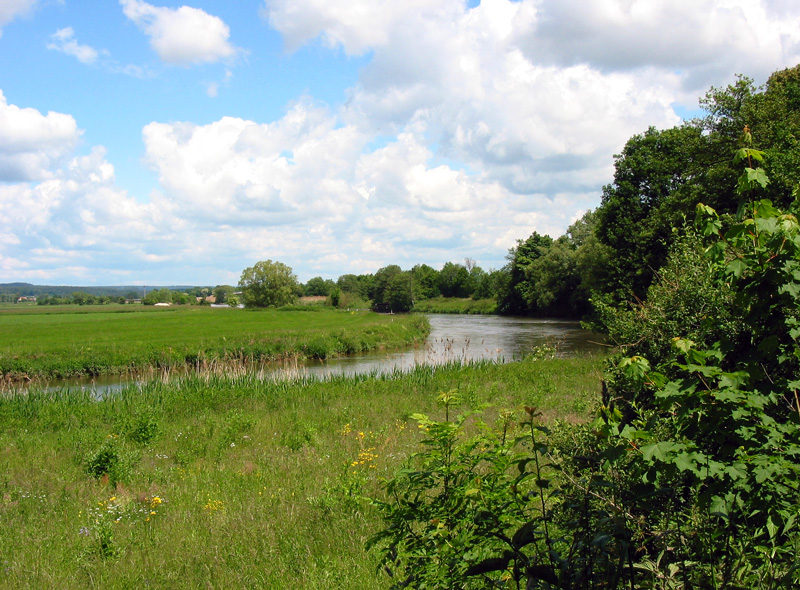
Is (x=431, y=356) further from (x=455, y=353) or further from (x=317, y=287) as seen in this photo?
(x=317, y=287)

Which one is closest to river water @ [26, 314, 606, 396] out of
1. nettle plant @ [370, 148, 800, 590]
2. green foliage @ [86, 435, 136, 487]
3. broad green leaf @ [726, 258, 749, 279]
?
green foliage @ [86, 435, 136, 487]

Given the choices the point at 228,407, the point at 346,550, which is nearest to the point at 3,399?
the point at 228,407

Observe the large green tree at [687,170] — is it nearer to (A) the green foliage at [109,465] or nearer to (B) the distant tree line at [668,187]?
(B) the distant tree line at [668,187]

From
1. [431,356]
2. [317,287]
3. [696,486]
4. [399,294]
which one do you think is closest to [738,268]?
[696,486]

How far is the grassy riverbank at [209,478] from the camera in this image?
4.67 meters

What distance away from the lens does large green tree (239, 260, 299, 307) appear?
92.8 m

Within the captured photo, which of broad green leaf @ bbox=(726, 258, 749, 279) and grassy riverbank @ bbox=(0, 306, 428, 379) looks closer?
broad green leaf @ bbox=(726, 258, 749, 279)

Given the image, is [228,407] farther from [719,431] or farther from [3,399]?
[719,431]

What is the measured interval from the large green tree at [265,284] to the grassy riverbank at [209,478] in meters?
78.5

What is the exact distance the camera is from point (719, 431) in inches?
88.7

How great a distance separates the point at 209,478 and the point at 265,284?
289 ft

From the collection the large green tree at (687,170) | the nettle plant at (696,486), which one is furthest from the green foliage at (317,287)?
the nettle plant at (696,486)

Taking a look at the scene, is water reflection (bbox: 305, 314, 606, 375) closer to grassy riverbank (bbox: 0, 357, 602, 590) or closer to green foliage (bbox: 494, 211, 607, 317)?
grassy riverbank (bbox: 0, 357, 602, 590)

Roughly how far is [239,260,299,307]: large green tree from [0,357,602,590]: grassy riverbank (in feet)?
257
